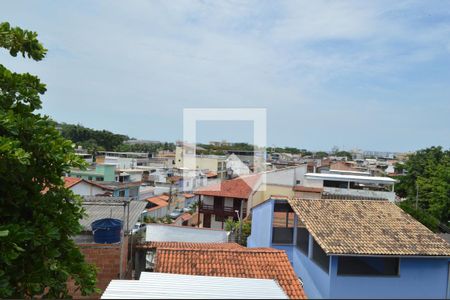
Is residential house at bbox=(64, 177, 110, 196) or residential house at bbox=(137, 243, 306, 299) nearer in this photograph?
residential house at bbox=(137, 243, 306, 299)

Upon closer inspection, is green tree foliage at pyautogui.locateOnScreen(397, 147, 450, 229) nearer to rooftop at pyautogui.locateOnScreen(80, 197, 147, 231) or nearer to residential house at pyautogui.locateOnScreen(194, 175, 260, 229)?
residential house at pyautogui.locateOnScreen(194, 175, 260, 229)

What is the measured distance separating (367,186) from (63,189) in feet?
68.7

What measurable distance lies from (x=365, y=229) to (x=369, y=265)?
2.45ft

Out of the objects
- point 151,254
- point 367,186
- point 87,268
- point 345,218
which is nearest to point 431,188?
point 367,186

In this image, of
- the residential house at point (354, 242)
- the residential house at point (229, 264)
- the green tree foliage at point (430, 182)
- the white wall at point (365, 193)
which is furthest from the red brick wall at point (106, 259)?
the green tree foliage at point (430, 182)

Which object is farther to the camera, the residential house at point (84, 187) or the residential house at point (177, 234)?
the residential house at point (84, 187)

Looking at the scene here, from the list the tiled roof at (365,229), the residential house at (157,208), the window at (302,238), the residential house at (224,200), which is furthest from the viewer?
the residential house at (157,208)

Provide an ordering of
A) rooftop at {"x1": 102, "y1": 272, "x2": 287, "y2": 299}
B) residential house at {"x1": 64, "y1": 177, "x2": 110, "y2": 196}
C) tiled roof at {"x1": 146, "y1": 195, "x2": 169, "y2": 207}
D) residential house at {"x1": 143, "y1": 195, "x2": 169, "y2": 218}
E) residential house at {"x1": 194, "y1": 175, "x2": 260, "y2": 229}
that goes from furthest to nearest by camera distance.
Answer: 1. tiled roof at {"x1": 146, "y1": 195, "x2": 169, "y2": 207}
2. residential house at {"x1": 143, "y1": 195, "x2": 169, "y2": 218}
3. residential house at {"x1": 194, "y1": 175, "x2": 260, "y2": 229}
4. residential house at {"x1": 64, "y1": 177, "x2": 110, "y2": 196}
5. rooftop at {"x1": 102, "y1": 272, "x2": 287, "y2": 299}

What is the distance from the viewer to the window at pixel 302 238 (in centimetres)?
842

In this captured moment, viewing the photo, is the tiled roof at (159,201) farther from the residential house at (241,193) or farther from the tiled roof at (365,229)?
the tiled roof at (365,229)

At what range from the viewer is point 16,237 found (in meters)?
3.01

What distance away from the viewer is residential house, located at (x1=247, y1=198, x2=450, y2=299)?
6.63m

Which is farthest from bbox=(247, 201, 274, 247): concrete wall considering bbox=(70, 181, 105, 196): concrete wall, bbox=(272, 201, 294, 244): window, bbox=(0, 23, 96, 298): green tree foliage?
bbox=(70, 181, 105, 196): concrete wall

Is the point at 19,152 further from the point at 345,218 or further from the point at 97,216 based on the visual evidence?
the point at 345,218
